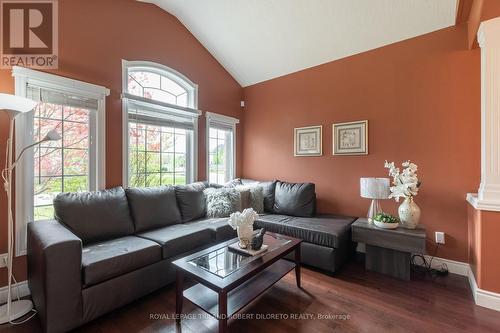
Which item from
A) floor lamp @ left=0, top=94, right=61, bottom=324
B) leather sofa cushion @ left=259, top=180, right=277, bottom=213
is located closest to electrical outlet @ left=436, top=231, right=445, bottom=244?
leather sofa cushion @ left=259, top=180, right=277, bottom=213

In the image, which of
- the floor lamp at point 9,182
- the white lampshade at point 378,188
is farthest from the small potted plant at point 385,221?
the floor lamp at point 9,182

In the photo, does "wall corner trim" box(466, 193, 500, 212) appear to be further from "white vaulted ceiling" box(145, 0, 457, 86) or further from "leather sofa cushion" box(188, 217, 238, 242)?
"leather sofa cushion" box(188, 217, 238, 242)

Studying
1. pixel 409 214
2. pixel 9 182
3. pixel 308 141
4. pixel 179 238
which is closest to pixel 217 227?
pixel 179 238

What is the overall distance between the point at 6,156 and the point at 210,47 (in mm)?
3046

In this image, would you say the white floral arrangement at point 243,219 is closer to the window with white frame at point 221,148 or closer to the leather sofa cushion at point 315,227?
A: the leather sofa cushion at point 315,227

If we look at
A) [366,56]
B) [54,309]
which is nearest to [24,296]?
[54,309]

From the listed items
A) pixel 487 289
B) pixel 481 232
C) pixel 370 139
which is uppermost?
pixel 370 139

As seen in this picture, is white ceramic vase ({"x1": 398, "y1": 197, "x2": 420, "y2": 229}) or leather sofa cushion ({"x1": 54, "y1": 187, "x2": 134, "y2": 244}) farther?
white ceramic vase ({"x1": 398, "y1": 197, "x2": 420, "y2": 229})

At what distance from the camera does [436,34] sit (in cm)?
267

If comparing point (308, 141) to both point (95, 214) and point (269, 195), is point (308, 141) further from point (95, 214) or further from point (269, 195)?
point (95, 214)

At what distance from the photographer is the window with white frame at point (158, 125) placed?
9.86 feet

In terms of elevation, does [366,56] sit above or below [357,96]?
above

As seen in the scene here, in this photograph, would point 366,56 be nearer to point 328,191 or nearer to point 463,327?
point 328,191

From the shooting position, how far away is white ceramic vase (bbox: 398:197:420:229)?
2527mm
